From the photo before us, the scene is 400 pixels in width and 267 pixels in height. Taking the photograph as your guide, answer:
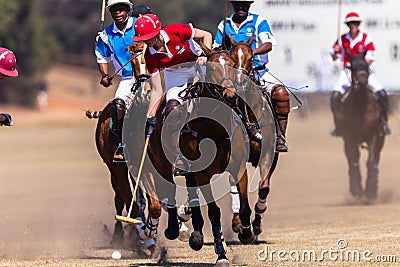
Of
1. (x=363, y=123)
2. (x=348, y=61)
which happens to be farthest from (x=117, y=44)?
(x=348, y=61)

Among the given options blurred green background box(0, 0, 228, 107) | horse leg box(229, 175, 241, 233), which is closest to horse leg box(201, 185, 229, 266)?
horse leg box(229, 175, 241, 233)

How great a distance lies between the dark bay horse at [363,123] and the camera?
1580cm

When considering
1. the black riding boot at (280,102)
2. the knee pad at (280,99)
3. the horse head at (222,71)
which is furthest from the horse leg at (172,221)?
the knee pad at (280,99)

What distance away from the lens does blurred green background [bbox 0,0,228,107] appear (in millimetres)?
53875

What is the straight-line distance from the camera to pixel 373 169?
52.9 ft

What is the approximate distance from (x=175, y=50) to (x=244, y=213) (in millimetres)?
1670

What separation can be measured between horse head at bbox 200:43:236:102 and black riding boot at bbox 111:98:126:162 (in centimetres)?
162

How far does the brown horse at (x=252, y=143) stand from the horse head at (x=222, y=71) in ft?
0.25

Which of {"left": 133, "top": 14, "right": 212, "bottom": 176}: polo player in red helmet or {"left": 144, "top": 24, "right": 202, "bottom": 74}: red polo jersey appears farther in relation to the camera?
{"left": 144, "top": 24, "right": 202, "bottom": 74}: red polo jersey

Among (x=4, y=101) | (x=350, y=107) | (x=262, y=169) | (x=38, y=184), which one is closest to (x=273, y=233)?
(x=262, y=169)

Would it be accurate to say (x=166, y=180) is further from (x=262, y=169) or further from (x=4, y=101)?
(x=4, y=101)

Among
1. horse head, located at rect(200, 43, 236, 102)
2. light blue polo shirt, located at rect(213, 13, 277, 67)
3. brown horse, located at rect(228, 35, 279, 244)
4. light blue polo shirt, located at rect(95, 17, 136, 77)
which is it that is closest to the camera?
horse head, located at rect(200, 43, 236, 102)

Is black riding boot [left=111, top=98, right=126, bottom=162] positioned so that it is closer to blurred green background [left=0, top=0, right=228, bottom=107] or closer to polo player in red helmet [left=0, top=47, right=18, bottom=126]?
polo player in red helmet [left=0, top=47, right=18, bottom=126]

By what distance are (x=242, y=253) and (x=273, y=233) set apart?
1987 mm
